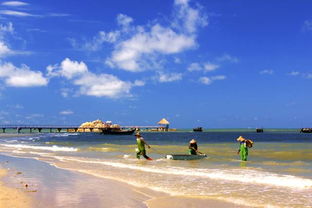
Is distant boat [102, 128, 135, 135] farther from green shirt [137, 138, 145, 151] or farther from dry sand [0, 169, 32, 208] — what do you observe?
dry sand [0, 169, 32, 208]

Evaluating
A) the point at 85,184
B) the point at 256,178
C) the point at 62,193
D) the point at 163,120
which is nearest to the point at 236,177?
the point at 256,178

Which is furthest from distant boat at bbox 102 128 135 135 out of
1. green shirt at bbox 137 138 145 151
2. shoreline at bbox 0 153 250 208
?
shoreline at bbox 0 153 250 208

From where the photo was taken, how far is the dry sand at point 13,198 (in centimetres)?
842

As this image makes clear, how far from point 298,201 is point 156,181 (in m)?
4.99

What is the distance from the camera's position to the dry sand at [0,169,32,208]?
8422 millimetres

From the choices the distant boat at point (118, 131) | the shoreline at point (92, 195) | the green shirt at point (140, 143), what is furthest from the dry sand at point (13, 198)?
the distant boat at point (118, 131)

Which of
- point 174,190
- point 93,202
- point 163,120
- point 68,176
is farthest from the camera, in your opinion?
point 163,120

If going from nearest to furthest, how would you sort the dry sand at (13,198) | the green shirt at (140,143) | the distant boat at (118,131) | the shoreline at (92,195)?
the dry sand at (13,198), the shoreline at (92,195), the green shirt at (140,143), the distant boat at (118,131)

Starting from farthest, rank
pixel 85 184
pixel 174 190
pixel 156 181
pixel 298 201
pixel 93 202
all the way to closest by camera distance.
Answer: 1. pixel 156 181
2. pixel 85 184
3. pixel 174 190
4. pixel 298 201
5. pixel 93 202

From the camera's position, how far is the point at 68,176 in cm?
1395

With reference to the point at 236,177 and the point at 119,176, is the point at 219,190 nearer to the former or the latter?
the point at 236,177

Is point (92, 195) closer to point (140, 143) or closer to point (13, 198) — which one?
point (13, 198)

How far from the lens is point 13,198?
919 centimetres

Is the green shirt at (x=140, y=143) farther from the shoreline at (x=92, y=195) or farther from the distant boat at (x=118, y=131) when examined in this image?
the distant boat at (x=118, y=131)
